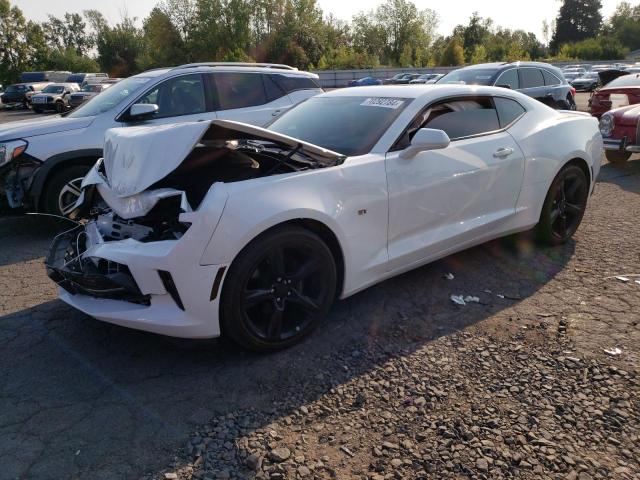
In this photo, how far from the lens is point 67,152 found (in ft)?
17.7

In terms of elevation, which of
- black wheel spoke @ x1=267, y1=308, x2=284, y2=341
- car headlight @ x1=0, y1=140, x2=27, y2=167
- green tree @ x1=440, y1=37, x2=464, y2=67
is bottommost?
black wheel spoke @ x1=267, y1=308, x2=284, y2=341

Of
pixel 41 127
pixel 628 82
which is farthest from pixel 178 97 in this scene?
pixel 628 82

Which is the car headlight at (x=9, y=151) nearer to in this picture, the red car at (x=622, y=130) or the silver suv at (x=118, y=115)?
the silver suv at (x=118, y=115)

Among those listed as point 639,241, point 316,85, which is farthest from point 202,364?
point 316,85

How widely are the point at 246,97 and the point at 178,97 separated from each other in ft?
3.05

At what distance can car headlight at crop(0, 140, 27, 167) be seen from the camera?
17.1ft

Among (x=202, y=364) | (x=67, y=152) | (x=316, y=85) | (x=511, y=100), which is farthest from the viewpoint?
(x=316, y=85)

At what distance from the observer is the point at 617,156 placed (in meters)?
9.16

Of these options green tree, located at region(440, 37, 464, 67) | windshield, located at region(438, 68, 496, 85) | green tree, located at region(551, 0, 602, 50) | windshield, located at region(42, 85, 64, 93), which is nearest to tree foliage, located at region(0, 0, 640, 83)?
green tree, located at region(440, 37, 464, 67)

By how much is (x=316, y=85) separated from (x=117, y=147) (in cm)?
456

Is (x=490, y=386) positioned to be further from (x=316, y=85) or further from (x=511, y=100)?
(x=316, y=85)

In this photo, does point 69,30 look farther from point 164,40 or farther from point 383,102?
point 383,102

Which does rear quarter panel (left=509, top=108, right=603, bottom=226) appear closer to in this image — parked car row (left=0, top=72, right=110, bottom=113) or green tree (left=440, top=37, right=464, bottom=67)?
parked car row (left=0, top=72, right=110, bottom=113)

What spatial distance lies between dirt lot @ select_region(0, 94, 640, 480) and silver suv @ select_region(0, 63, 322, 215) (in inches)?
68.2
